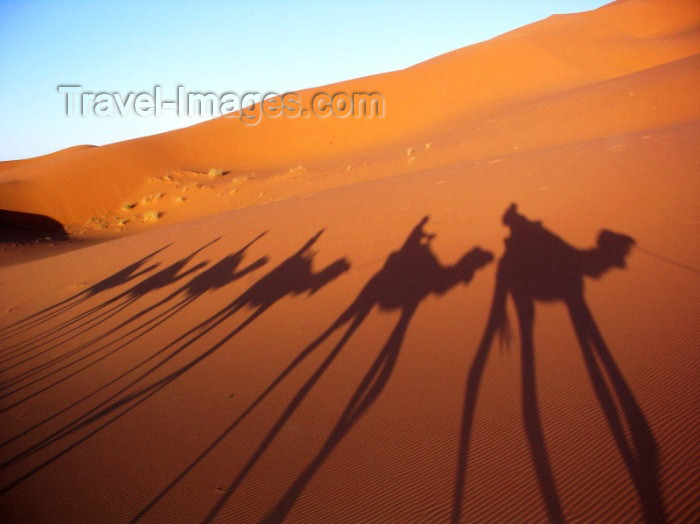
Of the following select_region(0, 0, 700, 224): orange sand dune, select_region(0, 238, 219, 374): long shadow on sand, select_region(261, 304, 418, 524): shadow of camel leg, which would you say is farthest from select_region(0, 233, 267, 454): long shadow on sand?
select_region(0, 0, 700, 224): orange sand dune

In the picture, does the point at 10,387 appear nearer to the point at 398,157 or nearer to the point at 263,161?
the point at 398,157

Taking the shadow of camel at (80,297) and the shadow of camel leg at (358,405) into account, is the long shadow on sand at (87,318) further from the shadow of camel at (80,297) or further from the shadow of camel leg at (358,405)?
the shadow of camel leg at (358,405)

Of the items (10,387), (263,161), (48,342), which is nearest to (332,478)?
(10,387)

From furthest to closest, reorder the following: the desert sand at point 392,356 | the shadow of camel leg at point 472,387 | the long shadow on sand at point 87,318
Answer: the long shadow on sand at point 87,318 → the desert sand at point 392,356 → the shadow of camel leg at point 472,387

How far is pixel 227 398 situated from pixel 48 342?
6.07 metres

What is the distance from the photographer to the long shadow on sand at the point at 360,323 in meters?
3.83

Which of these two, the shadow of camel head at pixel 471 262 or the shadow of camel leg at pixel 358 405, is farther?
the shadow of camel head at pixel 471 262

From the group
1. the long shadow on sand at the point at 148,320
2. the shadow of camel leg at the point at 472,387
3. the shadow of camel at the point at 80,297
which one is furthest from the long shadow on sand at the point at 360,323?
the shadow of camel at the point at 80,297

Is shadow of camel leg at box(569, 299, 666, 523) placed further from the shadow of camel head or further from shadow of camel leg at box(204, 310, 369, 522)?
shadow of camel leg at box(204, 310, 369, 522)

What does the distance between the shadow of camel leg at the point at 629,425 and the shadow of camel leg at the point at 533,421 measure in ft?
1.64

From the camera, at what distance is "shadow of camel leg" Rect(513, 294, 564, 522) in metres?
2.98

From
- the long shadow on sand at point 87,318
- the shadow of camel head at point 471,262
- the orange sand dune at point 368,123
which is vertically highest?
the orange sand dune at point 368,123

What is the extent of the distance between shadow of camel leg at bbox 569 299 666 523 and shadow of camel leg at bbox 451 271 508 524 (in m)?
0.98

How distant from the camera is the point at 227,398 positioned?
5.31m
